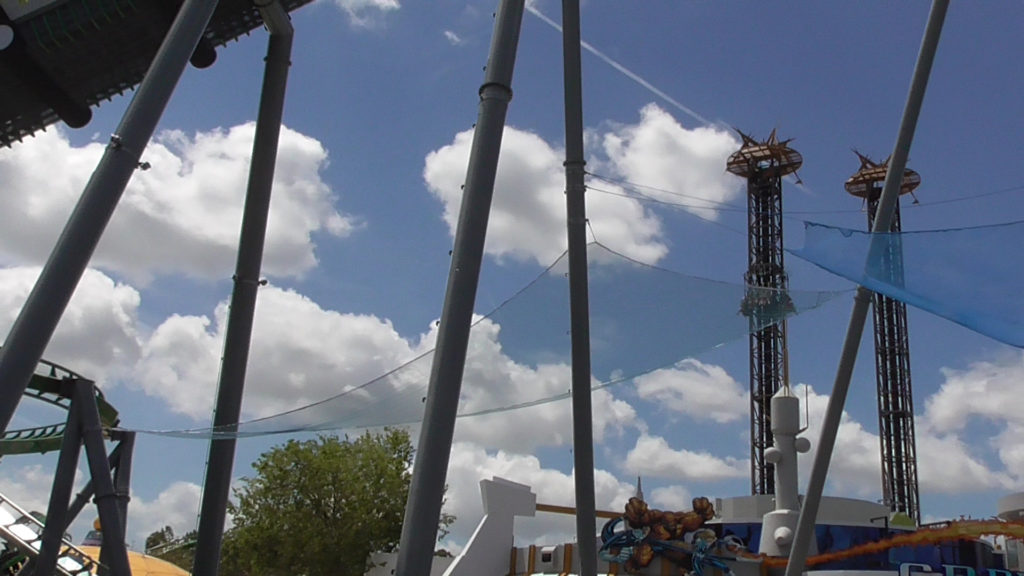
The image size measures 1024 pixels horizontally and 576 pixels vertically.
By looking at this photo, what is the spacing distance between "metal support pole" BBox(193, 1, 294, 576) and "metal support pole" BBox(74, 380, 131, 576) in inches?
33.8

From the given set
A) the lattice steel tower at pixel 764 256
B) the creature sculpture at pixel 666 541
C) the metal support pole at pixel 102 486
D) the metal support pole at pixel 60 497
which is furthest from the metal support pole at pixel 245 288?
the lattice steel tower at pixel 764 256

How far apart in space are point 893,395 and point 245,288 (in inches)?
2487

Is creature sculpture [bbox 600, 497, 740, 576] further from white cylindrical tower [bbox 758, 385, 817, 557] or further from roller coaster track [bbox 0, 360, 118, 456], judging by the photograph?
roller coaster track [bbox 0, 360, 118, 456]

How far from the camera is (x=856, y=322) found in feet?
28.5

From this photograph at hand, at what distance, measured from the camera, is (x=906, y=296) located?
25.0 feet

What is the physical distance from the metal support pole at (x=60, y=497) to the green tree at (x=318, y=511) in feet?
72.8

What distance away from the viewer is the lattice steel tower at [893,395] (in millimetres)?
64688

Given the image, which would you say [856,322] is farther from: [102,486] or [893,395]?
[893,395]

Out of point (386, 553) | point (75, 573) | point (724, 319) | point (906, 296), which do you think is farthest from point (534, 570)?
point (906, 296)

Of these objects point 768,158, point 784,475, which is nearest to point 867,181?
point 768,158

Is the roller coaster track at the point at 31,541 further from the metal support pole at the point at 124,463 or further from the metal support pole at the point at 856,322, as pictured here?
the metal support pole at the point at 856,322

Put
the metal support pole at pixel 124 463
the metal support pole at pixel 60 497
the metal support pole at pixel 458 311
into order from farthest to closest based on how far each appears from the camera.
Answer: the metal support pole at pixel 124 463 → the metal support pole at pixel 60 497 → the metal support pole at pixel 458 311

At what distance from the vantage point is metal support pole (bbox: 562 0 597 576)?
7387 mm

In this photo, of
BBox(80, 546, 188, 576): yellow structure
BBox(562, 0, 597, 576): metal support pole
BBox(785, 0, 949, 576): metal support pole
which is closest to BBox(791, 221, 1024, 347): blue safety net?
BBox(785, 0, 949, 576): metal support pole
